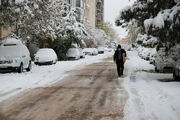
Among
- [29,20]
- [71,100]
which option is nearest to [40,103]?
[71,100]

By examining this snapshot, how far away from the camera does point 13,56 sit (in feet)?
59.6

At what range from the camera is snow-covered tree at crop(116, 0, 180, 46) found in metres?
10.8

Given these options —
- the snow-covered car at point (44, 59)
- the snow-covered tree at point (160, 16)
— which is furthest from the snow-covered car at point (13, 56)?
the snow-covered tree at point (160, 16)

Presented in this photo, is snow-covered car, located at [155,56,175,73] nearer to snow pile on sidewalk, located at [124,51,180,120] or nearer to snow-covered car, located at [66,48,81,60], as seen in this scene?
snow pile on sidewalk, located at [124,51,180,120]

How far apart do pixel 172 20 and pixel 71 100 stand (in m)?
4.96

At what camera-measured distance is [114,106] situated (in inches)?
314

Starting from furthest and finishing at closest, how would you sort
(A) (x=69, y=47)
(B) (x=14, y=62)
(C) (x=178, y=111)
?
1. (A) (x=69, y=47)
2. (B) (x=14, y=62)
3. (C) (x=178, y=111)

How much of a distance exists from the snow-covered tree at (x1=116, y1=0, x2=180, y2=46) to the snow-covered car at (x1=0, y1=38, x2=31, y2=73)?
24.8 ft

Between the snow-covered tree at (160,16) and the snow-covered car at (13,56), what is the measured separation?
7.56m

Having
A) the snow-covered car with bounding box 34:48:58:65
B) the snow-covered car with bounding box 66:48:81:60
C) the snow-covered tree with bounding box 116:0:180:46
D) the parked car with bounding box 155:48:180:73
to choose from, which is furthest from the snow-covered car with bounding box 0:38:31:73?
the snow-covered car with bounding box 66:48:81:60

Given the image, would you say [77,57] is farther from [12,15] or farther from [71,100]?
[71,100]

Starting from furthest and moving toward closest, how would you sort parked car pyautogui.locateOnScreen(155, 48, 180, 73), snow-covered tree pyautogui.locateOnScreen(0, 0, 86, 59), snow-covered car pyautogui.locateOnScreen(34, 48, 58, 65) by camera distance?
snow-covered car pyautogui.locateOnScreen(34, 48, 58, 65) < parked car pyautogui.locateOnScreen(155, 48, 180, 73) < snow-covered tree pyautogui.locateOnScreen(0, 0, 86, 59)

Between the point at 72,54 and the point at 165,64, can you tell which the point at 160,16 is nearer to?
the point at 165,64

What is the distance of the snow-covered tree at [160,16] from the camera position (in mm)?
10812
